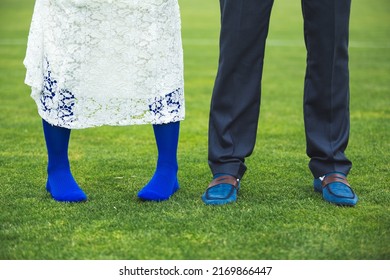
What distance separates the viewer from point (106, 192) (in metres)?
3.37

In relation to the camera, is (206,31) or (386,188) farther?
(206,31)

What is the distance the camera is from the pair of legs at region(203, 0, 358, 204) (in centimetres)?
316

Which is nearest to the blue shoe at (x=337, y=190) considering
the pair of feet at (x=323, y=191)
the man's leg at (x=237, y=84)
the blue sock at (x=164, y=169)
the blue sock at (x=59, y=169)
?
the pair of feet at (x=323, y=191)

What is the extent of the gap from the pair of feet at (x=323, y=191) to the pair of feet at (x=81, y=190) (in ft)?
0.53

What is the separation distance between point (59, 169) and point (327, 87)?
1.15 m

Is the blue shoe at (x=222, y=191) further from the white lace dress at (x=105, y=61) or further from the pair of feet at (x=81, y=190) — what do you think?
the white lace dress at (x=105, y=61)

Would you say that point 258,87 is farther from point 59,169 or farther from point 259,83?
point 59,169

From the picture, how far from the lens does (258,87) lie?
10.7 feet

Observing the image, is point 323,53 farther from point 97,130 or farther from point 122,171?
point 97,130

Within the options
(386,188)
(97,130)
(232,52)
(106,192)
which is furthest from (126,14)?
(97,130)

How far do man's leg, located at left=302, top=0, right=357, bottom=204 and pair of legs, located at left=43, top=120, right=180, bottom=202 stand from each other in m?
0.58

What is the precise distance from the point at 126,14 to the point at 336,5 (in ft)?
2.70

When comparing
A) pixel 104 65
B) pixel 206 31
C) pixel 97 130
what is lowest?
pixel 206 31

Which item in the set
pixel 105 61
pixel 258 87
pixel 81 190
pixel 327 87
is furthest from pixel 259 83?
pixel 81 190
